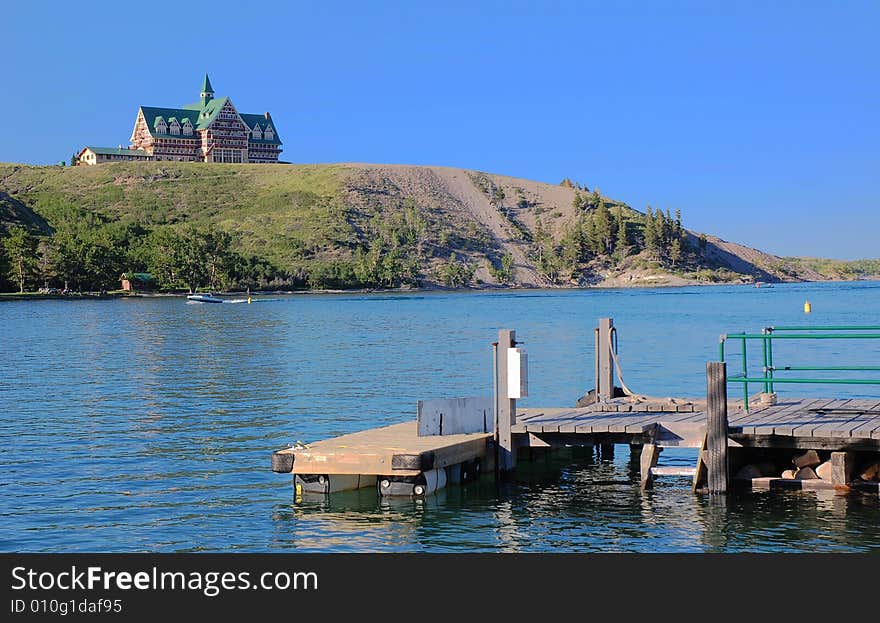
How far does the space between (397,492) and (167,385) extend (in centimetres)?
2409

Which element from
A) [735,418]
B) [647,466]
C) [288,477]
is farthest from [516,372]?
[288,477]

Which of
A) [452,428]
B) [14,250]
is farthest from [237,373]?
[14,250]

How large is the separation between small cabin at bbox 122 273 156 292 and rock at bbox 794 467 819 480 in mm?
157882

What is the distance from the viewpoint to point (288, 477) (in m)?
22.7

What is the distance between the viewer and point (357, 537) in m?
→ 17.5

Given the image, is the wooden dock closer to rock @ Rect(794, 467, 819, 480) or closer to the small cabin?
rock @ Rect(794, 467, 819, 480)

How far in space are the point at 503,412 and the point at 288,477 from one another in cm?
453

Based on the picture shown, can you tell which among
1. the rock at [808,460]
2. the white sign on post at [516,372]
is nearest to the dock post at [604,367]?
the white sign on post at [516,372]

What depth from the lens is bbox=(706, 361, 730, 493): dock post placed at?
754 inches

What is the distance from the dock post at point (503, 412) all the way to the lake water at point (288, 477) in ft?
1.47

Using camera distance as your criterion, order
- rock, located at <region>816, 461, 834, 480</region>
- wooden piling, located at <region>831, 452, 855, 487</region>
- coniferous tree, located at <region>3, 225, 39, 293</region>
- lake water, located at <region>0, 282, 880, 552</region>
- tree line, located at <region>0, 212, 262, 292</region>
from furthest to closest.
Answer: tree line, located at <region>0, 212, 262, 292</region>
coniferous tree, located at <region>3, 225, 39, 293</region>
rock, located at <region>816, 461, 834, 480</region>
wooden piling, located at <region>831, 452, 855, 487</region>
lake water, located at <region>0, 282, 880, 552</region>

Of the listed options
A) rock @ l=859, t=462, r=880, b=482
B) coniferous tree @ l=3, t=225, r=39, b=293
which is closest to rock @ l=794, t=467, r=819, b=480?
rock @ l=859, t=462, r=880, b=482
